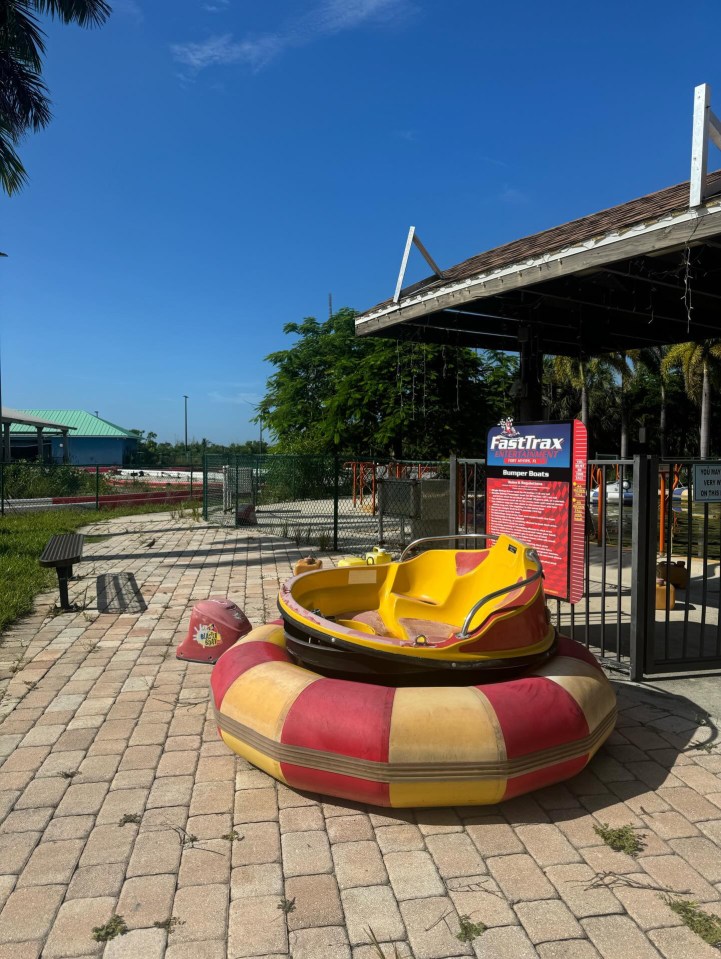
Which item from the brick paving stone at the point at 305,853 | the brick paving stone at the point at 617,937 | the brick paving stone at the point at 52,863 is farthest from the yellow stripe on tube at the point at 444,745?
the brick paving stone at the point at 52,863

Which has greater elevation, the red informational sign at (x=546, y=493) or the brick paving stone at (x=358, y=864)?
the red informational sign at (x=546, y=493)

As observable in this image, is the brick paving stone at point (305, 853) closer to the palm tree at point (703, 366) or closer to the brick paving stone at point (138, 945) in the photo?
the brick paving stone at point (138, 945)

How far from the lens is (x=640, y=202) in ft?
25.3

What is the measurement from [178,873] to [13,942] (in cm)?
64

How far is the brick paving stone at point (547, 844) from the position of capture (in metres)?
2.88

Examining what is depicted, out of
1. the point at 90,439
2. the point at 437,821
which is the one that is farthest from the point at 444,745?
the point at 90,439

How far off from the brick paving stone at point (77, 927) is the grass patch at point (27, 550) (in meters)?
4.85

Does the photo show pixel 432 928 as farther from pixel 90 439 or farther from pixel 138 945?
pixel 90 439

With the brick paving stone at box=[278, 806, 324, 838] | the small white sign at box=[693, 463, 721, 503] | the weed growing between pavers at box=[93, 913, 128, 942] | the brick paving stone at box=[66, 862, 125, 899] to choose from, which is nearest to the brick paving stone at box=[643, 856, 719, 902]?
the brick paving stone at box=[278, 806, 324, 838]

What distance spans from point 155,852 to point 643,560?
12.6 ft

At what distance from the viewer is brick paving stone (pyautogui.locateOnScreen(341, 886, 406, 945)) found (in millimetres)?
2408

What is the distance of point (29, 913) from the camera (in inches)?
100

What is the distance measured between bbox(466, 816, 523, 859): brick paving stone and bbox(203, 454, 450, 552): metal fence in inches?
315

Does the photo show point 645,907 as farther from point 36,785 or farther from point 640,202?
point 640,202
